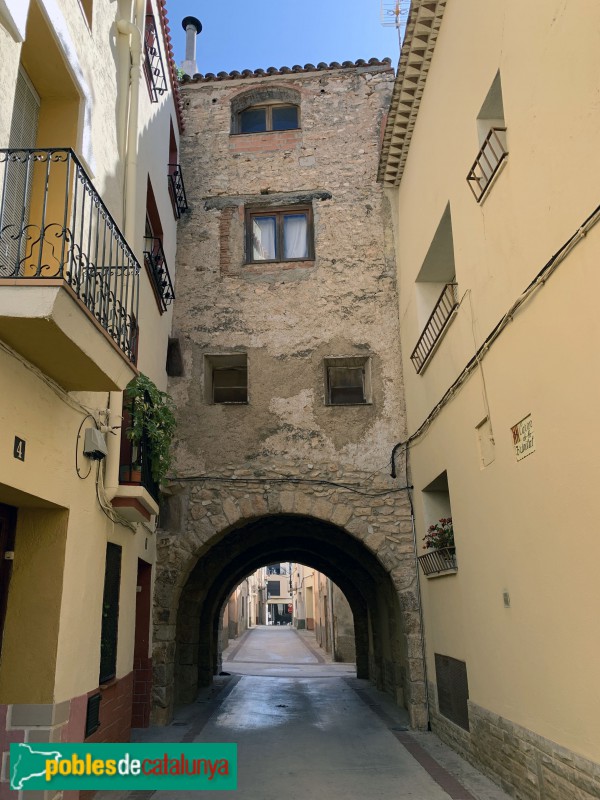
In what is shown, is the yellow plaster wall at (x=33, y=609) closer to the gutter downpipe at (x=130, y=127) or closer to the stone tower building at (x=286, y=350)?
the gutter downpipe at (x=130, y=127)

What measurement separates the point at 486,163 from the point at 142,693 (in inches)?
288

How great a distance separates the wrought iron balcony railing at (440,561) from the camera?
7.42 m

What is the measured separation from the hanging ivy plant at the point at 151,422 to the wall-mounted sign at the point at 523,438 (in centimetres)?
364

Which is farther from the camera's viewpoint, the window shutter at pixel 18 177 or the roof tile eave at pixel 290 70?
the roof tile eave at pixel 290 70

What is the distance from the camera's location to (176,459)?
9.38 m

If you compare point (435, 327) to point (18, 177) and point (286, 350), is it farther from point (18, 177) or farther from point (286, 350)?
point (18, 177)

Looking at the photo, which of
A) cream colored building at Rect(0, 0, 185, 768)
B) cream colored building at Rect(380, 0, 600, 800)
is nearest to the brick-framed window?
cream colored building at Rect(380, 0, 600, 800)

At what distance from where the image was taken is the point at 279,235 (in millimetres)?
10734

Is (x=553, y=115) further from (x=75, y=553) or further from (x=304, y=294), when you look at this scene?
(x=304, y=294)

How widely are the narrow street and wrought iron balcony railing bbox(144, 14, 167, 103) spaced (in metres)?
8.08

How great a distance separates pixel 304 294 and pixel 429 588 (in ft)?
15.3

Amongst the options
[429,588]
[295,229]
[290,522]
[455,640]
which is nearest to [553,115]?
[455,640]

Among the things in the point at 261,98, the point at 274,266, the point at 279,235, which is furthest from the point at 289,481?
the point at 261,98

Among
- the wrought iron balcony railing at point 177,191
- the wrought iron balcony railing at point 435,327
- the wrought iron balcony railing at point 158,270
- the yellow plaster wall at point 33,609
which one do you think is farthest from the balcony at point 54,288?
the wrought iron balcony railing at point 177,191
